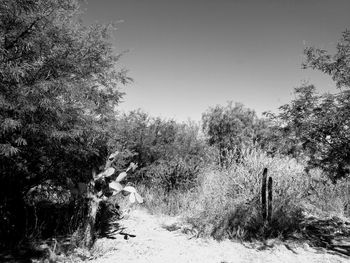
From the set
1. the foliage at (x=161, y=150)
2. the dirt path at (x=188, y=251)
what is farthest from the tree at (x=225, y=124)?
the dirt path at (x=188, y=251)

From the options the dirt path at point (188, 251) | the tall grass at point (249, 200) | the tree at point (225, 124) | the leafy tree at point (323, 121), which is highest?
the tree at point (225, 124)

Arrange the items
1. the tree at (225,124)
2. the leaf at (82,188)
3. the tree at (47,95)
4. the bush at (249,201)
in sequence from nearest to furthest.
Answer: the tree at (47,95) < the leaf at (82,188) < the bush at (249,201) < the tree at (225,124)

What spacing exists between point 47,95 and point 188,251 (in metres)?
3.78

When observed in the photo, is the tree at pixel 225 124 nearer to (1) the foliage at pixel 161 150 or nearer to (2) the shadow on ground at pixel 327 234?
(1) the foliage at pixel 161 150

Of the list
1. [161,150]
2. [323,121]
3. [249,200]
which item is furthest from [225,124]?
[323,121]

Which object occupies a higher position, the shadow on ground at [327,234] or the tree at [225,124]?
the tree at [225,124]

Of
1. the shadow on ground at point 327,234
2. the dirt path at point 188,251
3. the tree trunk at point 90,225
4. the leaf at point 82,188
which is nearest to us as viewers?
the dirt path at point 188,251

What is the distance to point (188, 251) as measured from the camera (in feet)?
17.5

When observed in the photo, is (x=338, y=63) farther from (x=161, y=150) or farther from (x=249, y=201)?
(x=161, y=150)

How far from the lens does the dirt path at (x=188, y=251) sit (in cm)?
496

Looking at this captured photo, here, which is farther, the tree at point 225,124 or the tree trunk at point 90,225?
the tree at point 225,124

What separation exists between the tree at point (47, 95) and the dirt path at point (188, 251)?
72.3 inches

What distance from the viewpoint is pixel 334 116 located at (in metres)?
4.64

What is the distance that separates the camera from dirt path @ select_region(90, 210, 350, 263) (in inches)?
195
